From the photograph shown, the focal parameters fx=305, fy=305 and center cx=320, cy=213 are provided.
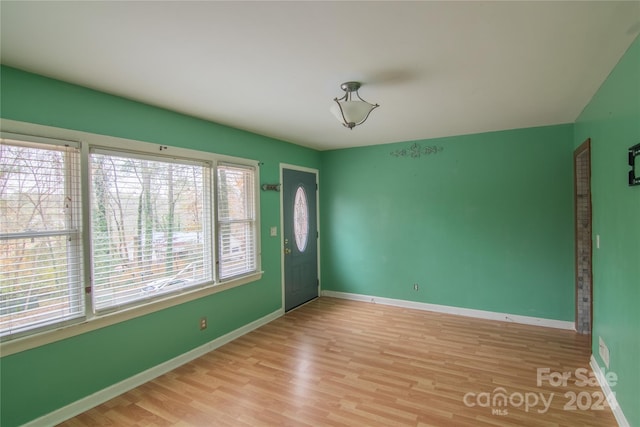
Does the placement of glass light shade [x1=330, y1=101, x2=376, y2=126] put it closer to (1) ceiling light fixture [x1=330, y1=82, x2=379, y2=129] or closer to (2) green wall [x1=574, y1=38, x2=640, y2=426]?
(1) ceiling light fixture [x1=330, y1=82, x2=379, y2=129]

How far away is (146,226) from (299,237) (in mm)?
2454

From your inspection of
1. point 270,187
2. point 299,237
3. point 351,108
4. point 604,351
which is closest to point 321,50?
point 351,108

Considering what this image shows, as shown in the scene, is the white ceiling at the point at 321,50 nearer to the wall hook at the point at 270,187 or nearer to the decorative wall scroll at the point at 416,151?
the wall hook at the point at 270,187

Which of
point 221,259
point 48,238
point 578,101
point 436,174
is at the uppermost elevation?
point 578,101

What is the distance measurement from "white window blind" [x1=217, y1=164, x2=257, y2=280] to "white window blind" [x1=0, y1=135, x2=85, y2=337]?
1.36 metres

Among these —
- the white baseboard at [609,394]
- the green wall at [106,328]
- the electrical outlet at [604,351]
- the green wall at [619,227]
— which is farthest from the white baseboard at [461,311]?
the green wall at [106,328]

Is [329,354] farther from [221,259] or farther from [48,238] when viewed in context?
[48,238]

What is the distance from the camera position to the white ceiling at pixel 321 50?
4.91 ft

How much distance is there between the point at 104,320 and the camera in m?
2.43

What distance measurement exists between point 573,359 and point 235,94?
4.03 m

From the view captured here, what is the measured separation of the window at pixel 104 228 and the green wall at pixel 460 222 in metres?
2.12

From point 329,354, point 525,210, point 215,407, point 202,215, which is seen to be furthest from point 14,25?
point 525,210

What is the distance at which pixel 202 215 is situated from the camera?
10.7 ft

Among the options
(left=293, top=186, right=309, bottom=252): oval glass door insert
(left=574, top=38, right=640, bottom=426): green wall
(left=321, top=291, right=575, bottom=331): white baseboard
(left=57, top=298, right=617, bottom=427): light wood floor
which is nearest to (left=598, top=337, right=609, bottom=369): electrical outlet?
(left=574, top=38, right=640, bottom=426): green wall
